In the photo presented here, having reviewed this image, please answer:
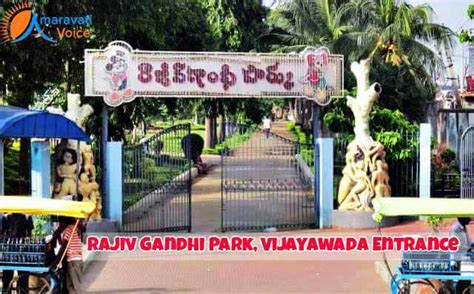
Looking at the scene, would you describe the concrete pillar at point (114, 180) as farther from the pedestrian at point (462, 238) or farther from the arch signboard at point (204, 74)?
the pedestrian at point (462, 238)

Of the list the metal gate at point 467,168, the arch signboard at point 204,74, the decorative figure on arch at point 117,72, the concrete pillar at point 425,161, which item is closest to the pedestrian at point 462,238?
the arch signboard at point 204,74

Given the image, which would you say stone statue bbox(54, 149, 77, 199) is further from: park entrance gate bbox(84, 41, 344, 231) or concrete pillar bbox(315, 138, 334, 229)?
concrete pillar bbox(315, 138, 334, 229)

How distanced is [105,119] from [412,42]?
14048 mm

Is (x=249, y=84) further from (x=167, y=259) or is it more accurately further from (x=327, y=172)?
(x=167, y=259)

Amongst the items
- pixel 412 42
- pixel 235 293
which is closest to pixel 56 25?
pixel 235 293

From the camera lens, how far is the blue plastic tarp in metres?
11.5

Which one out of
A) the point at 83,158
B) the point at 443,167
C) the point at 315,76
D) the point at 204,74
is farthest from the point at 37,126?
the point at 443,167

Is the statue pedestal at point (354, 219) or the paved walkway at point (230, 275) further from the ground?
the statue pedestal at point (354, 219)

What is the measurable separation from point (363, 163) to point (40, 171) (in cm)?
680

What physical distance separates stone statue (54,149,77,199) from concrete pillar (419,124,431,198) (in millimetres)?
7648

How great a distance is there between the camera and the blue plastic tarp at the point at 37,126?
11.5 m
